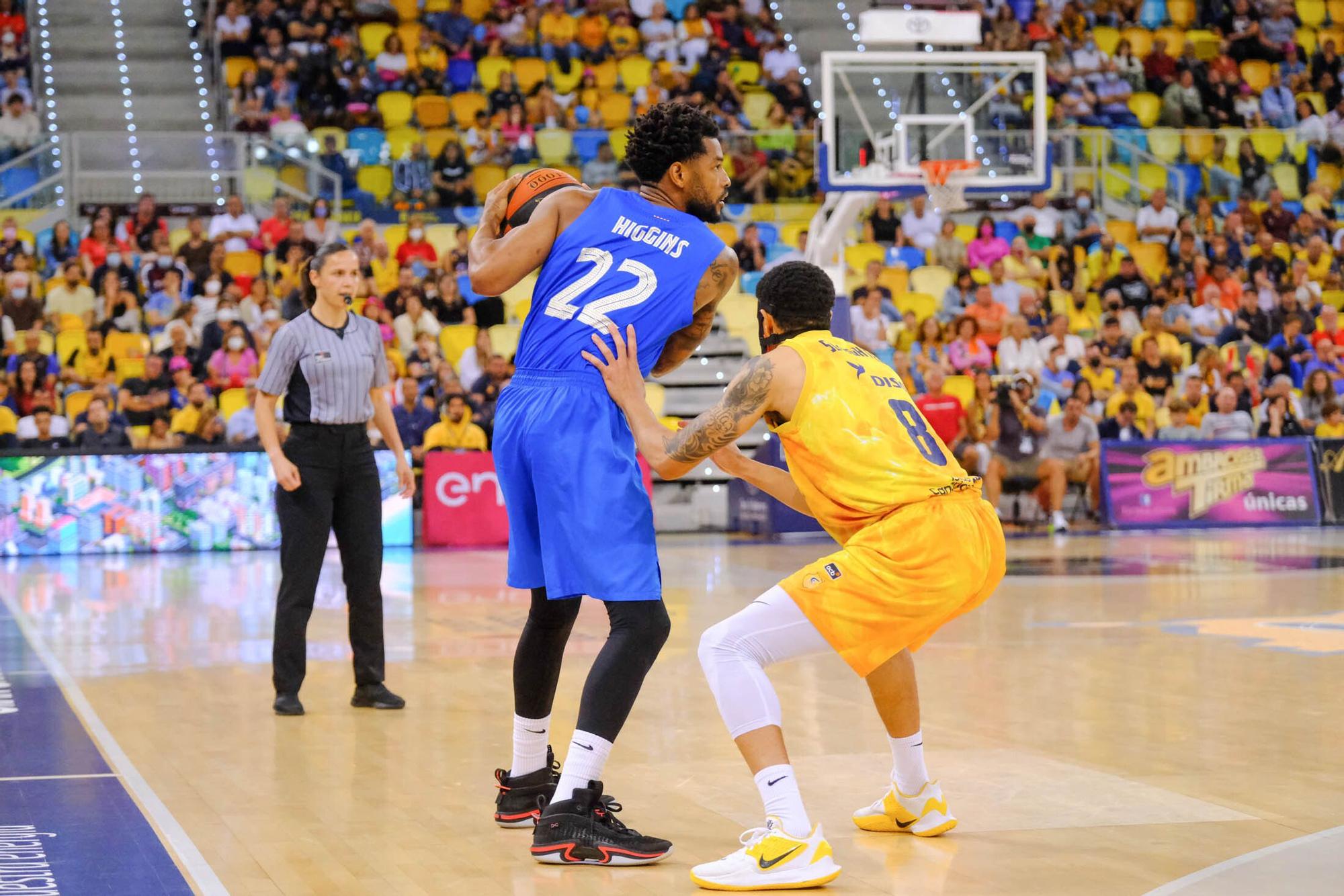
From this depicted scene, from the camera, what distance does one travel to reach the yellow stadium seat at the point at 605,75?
23312 millimetres

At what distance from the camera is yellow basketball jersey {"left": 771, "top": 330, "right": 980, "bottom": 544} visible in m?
4.68

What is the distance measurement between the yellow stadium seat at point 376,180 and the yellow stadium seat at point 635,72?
470 cm

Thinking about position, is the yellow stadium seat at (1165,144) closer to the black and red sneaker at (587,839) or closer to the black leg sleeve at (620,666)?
the black leg sleeve at (620,666)

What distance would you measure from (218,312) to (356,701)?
1169cm

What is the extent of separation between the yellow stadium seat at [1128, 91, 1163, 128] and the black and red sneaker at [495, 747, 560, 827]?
21.1 meters

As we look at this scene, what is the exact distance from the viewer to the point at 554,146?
68.4ft

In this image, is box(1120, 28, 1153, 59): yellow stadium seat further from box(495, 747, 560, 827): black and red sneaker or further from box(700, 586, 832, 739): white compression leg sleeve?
box(700, 586, 832, 739): white compression leg sleeve

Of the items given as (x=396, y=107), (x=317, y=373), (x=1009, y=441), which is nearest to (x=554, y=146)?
(x=396, y=107)

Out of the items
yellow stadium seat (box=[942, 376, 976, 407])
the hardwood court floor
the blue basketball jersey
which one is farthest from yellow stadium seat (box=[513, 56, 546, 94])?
the blue basketball jersey

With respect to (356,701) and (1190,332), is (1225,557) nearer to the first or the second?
(1190,332)

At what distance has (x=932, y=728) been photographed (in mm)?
6598

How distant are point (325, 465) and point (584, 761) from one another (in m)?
3.13

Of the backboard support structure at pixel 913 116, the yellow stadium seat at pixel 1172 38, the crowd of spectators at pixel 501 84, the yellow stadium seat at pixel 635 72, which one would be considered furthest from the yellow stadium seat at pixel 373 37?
the yellow stadium seat at pixel 1172 38

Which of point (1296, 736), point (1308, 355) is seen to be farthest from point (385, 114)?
point (1296, 736)
